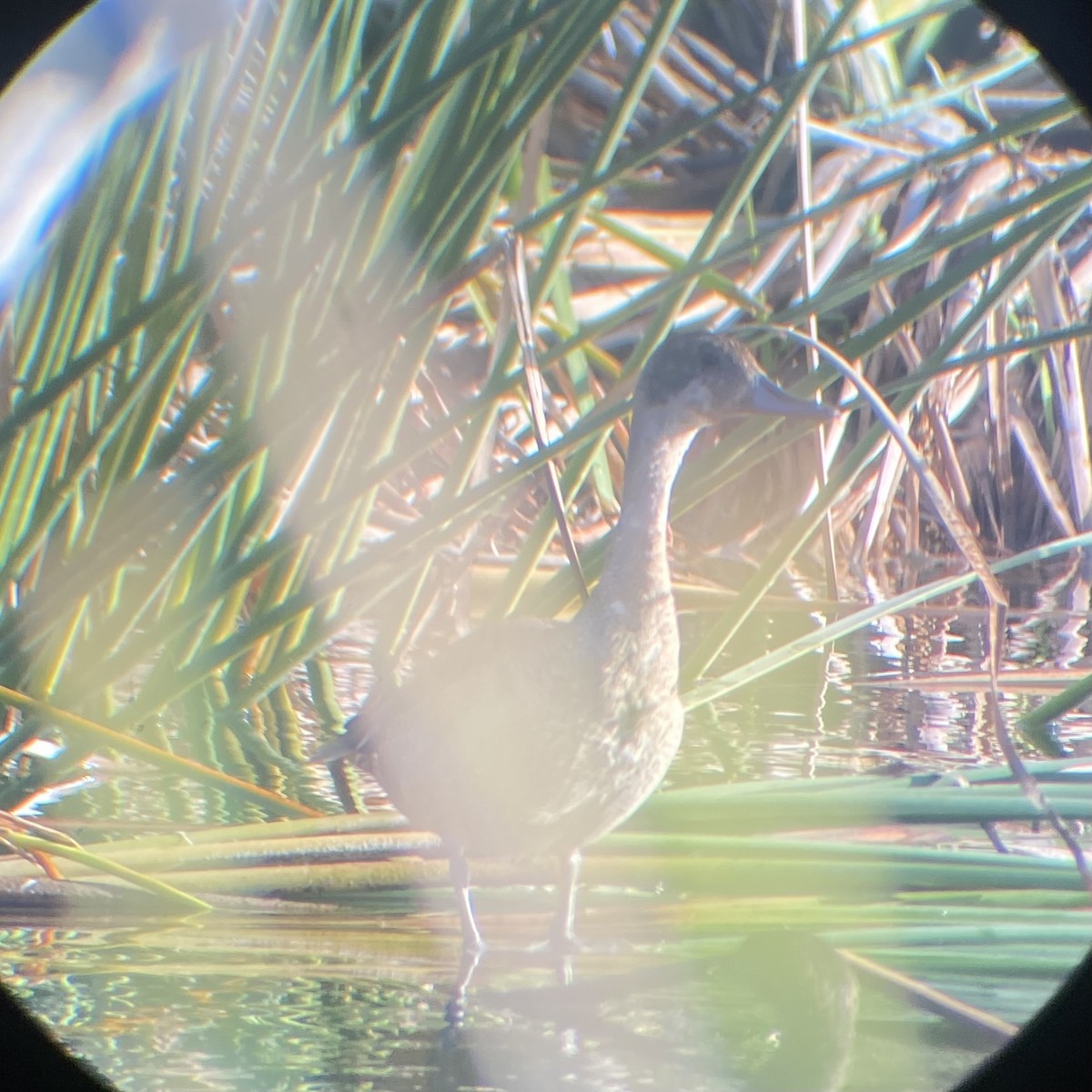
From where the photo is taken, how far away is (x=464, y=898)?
4.58 ft

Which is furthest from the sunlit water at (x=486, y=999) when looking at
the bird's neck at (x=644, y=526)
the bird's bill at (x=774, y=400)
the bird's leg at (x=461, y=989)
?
the bird's bill at (x=774, y=400)

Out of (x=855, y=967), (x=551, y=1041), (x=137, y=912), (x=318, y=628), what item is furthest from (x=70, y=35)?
(x=855, y=967)

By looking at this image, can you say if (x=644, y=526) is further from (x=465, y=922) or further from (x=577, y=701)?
(x=465, y=922)

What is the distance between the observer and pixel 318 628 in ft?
4.77

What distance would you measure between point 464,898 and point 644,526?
43cm

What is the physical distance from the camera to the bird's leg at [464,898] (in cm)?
139

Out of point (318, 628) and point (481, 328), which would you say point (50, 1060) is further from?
point (481, 328)

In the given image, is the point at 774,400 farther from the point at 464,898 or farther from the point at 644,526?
the point at 464,898

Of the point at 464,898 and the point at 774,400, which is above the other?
the point at 774,400

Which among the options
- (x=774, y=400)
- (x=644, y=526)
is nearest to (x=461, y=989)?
(x=644, y=526)

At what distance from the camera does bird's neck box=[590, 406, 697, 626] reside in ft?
4.53

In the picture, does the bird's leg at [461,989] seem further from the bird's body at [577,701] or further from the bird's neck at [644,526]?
the bird's neck at [644,526]

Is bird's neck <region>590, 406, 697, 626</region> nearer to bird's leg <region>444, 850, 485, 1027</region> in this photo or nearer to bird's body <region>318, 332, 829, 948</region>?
bird's body <region>318, 332, 829, 948</region>

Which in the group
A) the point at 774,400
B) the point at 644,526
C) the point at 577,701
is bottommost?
the point at 577,701
